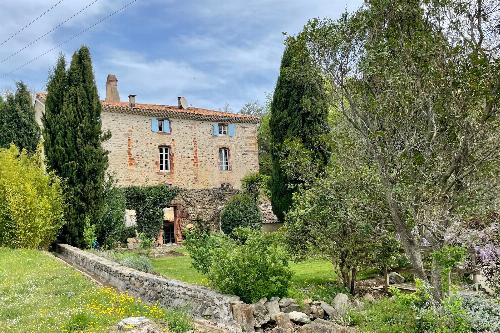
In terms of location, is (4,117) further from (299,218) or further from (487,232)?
(487,232)

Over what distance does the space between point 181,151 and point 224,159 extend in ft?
10.1

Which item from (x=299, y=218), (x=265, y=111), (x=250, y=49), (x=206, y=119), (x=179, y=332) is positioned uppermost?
(x=265, y=111)

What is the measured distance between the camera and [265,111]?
5800cm

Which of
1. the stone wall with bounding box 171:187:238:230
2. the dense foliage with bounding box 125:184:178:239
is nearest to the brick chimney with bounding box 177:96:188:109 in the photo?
the stone wall with bounding box 171:187:238:230

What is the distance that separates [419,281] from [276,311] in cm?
259

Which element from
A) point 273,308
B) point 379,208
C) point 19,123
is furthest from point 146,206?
point 379,208

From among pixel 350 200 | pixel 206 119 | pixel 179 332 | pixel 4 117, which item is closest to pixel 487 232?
pixel 350 200

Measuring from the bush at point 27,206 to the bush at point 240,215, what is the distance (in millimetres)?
8532

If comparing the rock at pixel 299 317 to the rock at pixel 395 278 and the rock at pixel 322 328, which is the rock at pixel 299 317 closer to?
the rock at pixel 322 328

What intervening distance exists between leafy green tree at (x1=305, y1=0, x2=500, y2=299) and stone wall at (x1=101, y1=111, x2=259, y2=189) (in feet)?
68.9

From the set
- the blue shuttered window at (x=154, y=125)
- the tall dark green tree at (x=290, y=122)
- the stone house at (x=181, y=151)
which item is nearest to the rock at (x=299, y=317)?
the tall dark green tree at (x=290, y=122)

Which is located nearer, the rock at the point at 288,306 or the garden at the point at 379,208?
the garden at the point at 379,208

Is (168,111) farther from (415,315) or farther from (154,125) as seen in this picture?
(415,315)

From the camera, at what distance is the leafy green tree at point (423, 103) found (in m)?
7.27
